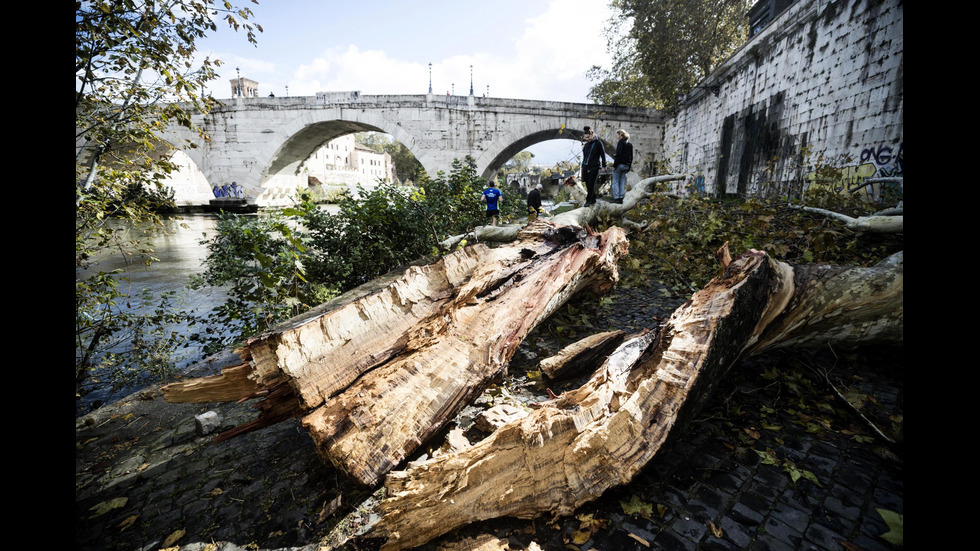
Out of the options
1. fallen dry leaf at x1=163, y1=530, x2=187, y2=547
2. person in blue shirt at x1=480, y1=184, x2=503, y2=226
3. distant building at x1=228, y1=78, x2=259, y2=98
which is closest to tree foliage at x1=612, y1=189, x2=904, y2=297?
person in blue shirt at x1=480, y1=184, x2=503, y2=226

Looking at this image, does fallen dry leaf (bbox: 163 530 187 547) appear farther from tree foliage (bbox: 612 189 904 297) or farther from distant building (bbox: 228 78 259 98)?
distant building (bbox: 228 78 259 98)

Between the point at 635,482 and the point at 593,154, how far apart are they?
7.98 m

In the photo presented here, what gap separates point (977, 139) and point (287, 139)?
2762 cm

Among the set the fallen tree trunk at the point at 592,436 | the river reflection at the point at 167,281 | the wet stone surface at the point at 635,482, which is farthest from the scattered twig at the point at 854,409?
the river reflection at the point at 167,281

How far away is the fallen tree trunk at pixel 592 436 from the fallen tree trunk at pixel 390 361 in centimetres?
35

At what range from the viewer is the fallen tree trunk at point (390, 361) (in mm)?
2029

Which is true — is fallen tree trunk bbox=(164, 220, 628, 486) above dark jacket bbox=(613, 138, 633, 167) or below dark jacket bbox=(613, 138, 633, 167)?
below

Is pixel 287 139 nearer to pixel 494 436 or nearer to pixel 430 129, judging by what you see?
pixel 430 129

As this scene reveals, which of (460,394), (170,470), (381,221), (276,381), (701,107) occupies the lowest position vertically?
(170,470)

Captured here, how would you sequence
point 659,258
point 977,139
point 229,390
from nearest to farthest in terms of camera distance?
point 977,139 < point 229,390 < point 659,258

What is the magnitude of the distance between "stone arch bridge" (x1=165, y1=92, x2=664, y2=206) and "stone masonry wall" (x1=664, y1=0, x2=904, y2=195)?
8.09 meters

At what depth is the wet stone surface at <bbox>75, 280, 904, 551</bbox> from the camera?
5.82 feet
